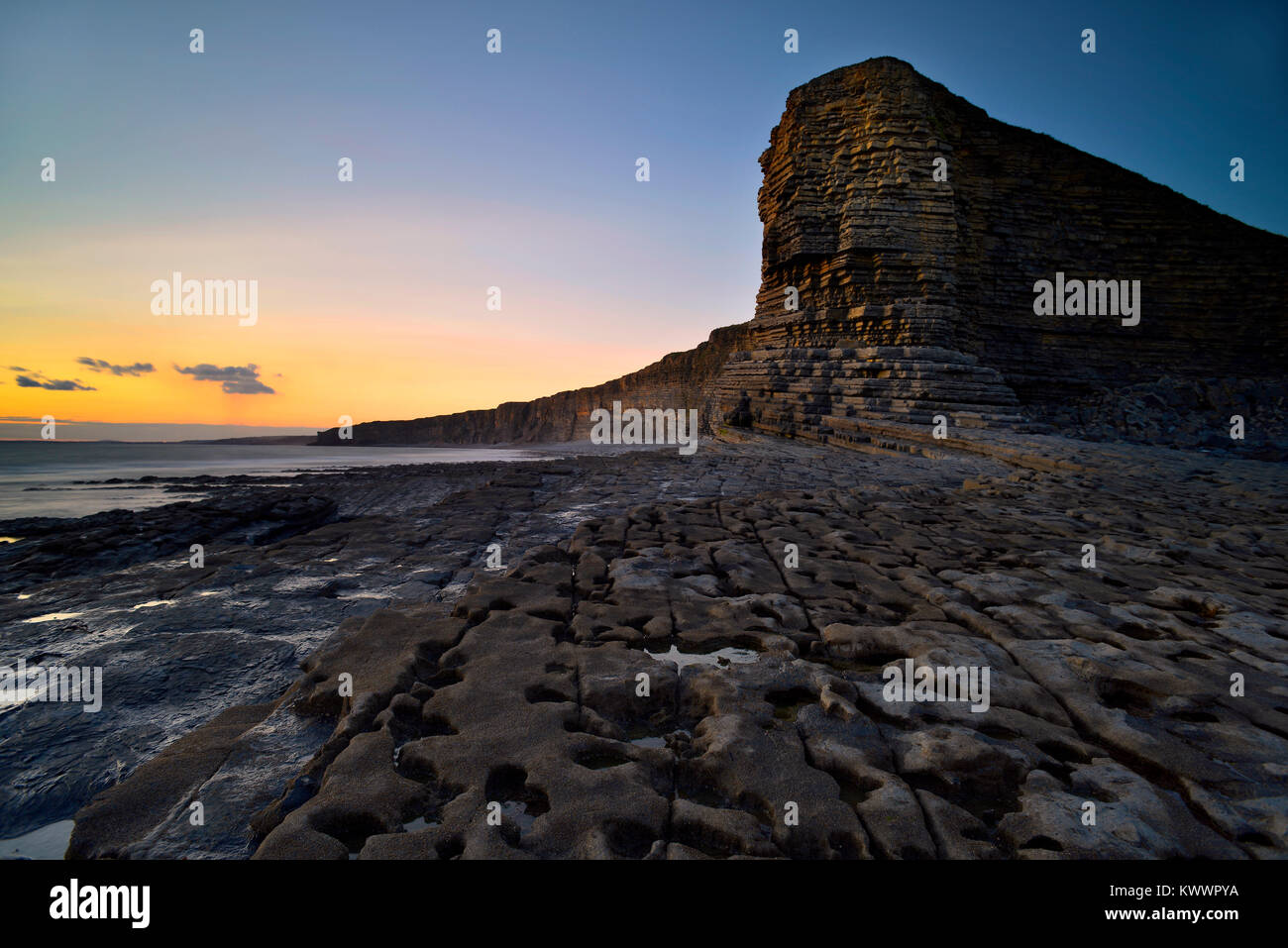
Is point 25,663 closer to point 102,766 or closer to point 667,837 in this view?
point 102,766

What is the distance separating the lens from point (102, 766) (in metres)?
1.94

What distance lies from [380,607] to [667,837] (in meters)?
2.44

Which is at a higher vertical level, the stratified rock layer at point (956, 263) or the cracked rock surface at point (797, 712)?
the stratified rock layer at point (956, 263)

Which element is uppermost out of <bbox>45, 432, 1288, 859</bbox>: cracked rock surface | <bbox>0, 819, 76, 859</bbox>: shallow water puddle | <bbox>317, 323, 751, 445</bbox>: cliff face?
<bbox>317, 323, 751, 445</bbox>: cliff face

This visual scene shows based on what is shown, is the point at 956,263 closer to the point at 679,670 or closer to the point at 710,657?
the point at 710,657

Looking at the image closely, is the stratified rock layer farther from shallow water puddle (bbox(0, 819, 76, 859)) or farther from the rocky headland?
shallow water puddle (bbox(0, 819, 76, 859))

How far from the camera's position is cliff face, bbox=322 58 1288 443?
15695 mm

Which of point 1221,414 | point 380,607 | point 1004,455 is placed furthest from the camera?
point 1221,414

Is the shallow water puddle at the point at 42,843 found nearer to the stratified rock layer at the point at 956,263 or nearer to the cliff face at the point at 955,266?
the cliff face at the point at 955,266

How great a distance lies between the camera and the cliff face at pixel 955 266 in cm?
1570

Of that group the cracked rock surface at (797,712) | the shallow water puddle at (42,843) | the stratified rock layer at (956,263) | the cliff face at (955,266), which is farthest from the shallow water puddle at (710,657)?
the stratified rock layer at (956,263)

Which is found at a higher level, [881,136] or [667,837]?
[881,136]

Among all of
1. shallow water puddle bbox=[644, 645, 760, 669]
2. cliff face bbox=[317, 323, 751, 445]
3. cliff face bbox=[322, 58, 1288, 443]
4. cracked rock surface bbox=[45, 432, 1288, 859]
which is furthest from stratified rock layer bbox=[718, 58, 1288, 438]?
shallow water puddle bbox=[644, 645, 760, 669]
